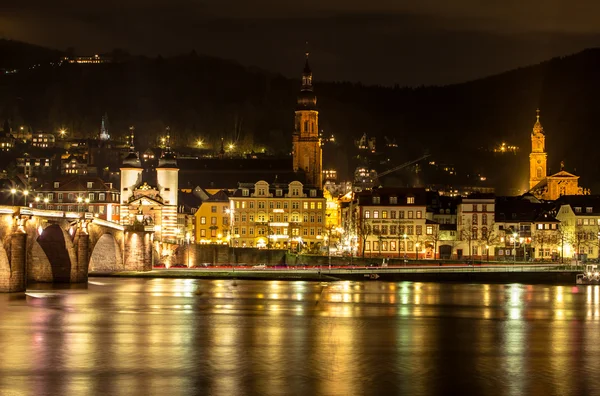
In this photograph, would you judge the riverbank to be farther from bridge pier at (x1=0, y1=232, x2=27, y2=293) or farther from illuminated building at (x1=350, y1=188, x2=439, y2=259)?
bridge pier at (x1=0, y1=232, x2=27, y2=293)

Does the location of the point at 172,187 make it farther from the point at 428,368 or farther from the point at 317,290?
the point at 428,368

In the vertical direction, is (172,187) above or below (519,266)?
above

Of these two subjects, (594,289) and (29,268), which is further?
(594,289)

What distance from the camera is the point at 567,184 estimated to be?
163m

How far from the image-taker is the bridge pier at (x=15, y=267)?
6575 centimetres

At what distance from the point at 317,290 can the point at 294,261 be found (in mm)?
29681

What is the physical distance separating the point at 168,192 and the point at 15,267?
51.0 m


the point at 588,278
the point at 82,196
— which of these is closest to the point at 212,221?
the point at 82,196

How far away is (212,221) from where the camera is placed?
5037 inches

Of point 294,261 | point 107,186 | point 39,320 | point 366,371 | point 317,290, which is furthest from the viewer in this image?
point 107,186

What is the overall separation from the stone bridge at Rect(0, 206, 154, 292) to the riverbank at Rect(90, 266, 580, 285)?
8.51ft

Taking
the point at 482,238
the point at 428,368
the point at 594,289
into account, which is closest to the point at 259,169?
the point at 482,238

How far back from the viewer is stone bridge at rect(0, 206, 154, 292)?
66188 mm

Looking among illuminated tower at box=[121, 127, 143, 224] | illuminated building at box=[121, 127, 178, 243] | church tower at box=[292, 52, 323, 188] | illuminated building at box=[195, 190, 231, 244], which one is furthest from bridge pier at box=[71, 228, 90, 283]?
church tower at box=[292, 52, 323, 188]
